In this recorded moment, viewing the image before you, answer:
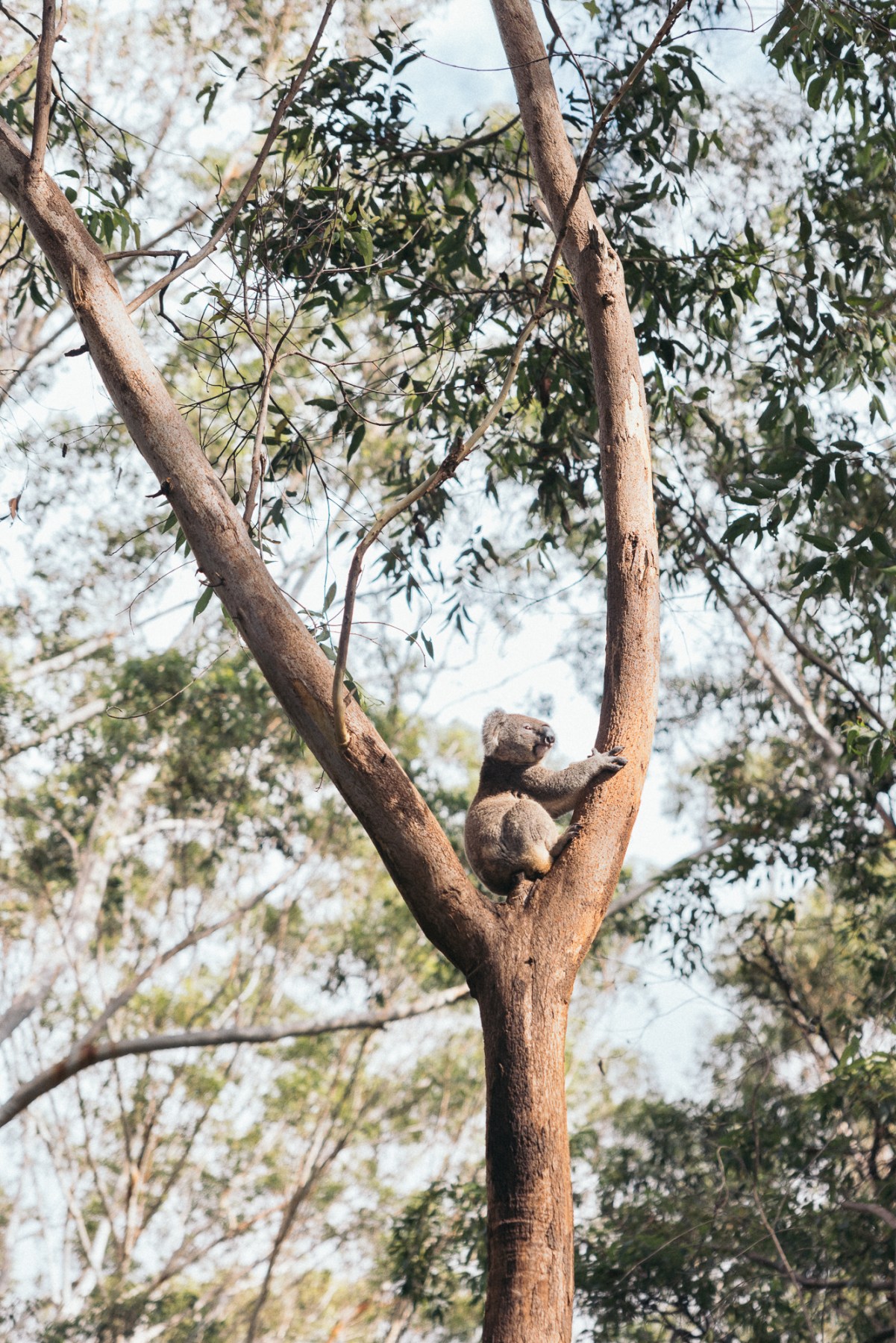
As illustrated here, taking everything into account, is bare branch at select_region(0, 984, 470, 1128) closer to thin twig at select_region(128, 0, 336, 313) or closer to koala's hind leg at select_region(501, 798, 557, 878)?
koala's hind leg at select_region(501, 798, 557, 878)

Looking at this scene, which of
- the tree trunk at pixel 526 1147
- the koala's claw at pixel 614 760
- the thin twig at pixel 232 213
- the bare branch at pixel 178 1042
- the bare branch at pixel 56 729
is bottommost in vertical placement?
the tree trunk at pixel 526 1147

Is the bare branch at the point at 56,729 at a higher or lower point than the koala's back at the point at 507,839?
higher

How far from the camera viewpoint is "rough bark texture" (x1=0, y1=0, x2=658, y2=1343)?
2.01 meters

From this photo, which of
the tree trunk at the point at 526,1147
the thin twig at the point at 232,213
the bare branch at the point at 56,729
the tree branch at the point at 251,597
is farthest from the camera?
the bare branch at the point at 56,729

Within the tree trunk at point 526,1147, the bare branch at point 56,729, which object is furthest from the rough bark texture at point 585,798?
the bare branch at point 56,729

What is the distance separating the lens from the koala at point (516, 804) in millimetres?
3336

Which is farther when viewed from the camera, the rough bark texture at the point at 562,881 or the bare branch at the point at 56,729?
the bare branch at the point at 56,729

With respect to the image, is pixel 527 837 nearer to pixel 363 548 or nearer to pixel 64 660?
pixel 363 548

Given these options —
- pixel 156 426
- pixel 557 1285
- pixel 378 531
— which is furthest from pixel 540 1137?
pixel 156 426

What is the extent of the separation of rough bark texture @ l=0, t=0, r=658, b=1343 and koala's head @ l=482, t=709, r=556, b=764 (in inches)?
50.2

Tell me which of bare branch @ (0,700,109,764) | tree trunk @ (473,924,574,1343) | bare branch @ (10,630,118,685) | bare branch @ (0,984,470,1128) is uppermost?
bare branch @ (10,630,118,685)

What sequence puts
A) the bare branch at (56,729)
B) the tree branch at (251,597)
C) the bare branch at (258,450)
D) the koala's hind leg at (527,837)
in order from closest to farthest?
the tree branch at (251,597), the bare branch at (258,450), the koala's hind leg at (527,837), the bare branch at (56,729)

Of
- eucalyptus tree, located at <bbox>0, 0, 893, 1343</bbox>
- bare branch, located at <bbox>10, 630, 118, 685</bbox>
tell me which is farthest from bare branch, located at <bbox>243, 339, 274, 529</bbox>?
bare branch, located at <bbox>10, 630, 118, 685</bbox>

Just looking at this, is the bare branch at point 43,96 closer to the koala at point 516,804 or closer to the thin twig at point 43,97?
the thin twig at point 43,97
